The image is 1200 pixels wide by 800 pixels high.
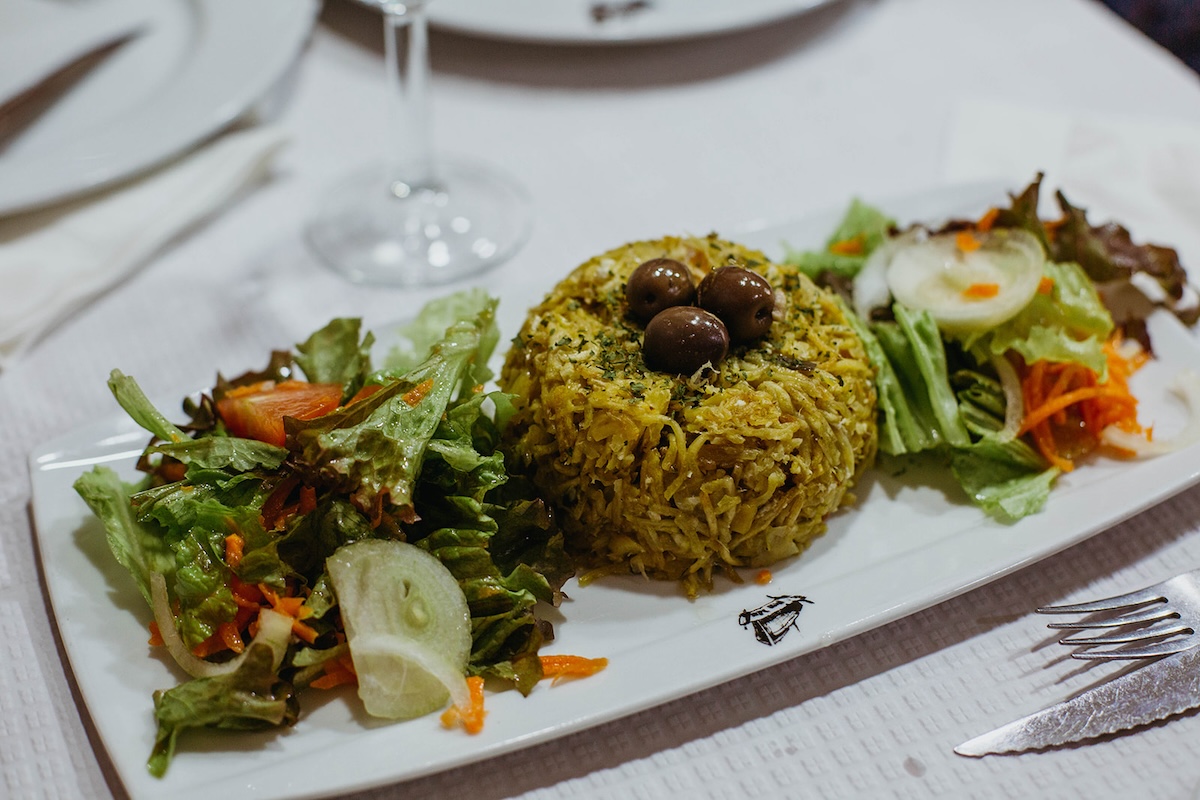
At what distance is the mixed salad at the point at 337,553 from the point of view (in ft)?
5.96

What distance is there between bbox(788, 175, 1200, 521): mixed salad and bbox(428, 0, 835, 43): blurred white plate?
54.4 inches

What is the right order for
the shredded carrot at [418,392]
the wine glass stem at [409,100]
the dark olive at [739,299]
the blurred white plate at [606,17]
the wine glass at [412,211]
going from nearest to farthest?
the shredded carrot at [418,392] → the dark olive at [739,299] → the wine glass stem at [409,100] → the wine glass at [412,211] → the blurred white plate at [606,17]

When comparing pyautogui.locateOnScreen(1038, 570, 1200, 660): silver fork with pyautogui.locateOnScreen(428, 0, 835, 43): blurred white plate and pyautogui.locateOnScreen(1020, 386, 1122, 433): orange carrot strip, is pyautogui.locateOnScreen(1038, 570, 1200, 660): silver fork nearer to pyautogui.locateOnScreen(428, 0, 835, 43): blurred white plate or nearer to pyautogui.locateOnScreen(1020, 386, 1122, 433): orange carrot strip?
pyautogui.locateOnScreen(1020, 386, 1122, 433): orange carrot strip

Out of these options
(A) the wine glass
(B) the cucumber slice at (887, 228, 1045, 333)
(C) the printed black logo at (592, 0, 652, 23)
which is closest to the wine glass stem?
(A) the wine glass

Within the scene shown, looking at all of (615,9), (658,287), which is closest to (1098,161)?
(615,9)

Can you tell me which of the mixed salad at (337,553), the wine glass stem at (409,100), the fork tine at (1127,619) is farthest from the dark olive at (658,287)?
the wine glass stem at (409,100)

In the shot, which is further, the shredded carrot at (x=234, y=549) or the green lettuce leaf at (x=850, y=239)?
the green lettuce leaf at (x=850, y=239)

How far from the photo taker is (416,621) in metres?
1.88

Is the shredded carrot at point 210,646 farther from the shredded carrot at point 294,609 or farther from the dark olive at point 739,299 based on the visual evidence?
the dark olive at point 739,299

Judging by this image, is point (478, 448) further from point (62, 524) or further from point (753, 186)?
point (753, 186)

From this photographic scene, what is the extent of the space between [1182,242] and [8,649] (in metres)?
3.58

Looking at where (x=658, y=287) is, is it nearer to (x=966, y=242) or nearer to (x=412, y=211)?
(x=966, y=242)

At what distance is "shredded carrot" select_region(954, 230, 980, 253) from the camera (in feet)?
9.05

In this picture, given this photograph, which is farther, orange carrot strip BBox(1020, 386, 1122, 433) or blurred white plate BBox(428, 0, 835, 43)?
blurred white plate BBox(428, 0, 835, 43)
